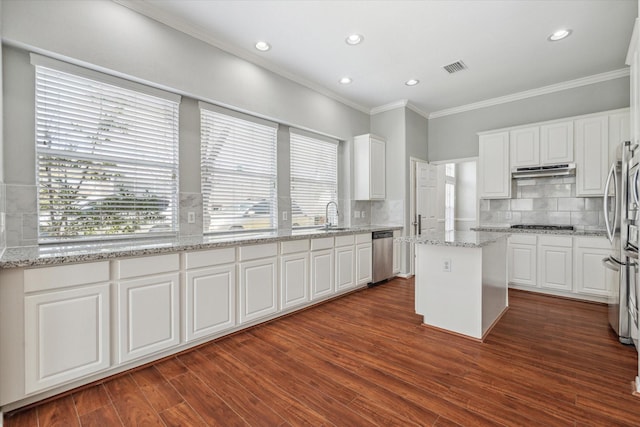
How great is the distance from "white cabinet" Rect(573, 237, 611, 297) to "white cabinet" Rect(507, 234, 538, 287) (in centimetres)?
46

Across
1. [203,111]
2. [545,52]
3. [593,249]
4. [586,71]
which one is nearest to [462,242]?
[593,249]

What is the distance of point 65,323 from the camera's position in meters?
1.92

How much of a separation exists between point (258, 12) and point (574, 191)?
4896mm

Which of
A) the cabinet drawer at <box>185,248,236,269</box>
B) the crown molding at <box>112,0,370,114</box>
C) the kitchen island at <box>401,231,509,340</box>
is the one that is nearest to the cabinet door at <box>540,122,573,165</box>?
the kitchen island at <box>401,231,509,340</box>

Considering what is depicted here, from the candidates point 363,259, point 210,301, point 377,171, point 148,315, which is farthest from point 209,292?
point 377,171

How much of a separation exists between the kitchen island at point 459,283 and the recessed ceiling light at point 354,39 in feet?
7.43

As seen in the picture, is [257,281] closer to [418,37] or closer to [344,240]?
[344,240]

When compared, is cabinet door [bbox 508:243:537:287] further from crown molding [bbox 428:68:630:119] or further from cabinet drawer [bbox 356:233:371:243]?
crown molding [bbox 428:68:630:119]

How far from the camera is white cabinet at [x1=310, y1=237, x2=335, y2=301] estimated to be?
3.67 metres

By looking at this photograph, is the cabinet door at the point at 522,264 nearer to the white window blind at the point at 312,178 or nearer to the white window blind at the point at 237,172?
the white window blind at the point at 312,178

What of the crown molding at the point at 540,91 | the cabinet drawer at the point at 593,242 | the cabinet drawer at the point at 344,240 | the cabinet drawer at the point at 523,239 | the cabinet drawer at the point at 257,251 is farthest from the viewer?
the cabinet drawer at the point at 523,239

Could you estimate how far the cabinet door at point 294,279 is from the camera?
3322 millimetres

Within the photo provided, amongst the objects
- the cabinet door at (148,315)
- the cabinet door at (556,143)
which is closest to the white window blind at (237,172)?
the cabinet door at (148,315)

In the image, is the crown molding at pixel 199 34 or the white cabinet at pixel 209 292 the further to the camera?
the crown molding at pixel 199 34
